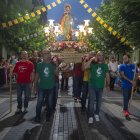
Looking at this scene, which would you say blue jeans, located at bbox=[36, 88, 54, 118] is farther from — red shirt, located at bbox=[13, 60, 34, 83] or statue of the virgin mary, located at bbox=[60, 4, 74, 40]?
statue of the virgin mary, located at bbox=[60, 4, 74, 40]

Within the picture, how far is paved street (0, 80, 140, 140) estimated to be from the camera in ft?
28.3

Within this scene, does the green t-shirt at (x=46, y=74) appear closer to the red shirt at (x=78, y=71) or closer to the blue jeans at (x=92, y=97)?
the blue jeans at (x=92, y=97)

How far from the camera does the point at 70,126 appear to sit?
988 centimetres

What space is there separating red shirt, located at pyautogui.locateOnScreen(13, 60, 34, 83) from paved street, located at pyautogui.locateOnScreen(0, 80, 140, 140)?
3.22 feet

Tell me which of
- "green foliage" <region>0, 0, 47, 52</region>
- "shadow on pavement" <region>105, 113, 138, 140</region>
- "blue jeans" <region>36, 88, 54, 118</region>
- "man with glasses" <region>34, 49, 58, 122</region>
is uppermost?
"green foliage" <region>0, 0, 47, 52</region>

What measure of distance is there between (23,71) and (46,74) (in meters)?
1.50

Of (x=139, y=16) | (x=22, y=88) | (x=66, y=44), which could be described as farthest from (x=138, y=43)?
(x=22, y=88)

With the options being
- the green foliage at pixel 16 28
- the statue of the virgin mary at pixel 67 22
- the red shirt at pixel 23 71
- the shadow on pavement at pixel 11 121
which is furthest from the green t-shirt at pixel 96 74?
the statue of the virgin mary at pixel 67 22

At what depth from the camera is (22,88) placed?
12.0m

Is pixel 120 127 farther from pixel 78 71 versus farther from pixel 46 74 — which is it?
pixel 78 71

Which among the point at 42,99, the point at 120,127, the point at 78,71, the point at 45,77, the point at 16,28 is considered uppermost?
the point at 16,28

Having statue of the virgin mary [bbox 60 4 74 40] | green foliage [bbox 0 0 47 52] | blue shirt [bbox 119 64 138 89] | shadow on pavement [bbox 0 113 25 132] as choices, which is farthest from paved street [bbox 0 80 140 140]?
statue of the virgin mary [bbox 60 4 74 40]

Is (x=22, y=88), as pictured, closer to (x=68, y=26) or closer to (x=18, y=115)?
(x=18, y=115)

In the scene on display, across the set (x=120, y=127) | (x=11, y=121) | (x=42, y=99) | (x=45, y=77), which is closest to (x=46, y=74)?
(x=45, y=77)
